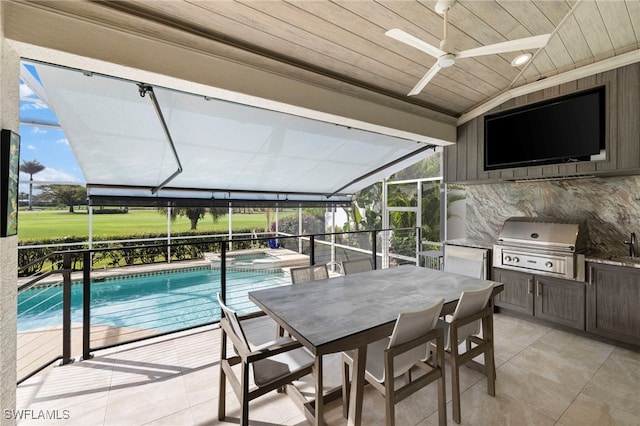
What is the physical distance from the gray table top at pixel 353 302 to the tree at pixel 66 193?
883cm

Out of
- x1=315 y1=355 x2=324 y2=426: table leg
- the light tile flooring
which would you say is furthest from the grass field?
x1=315 y1=355 x2=324 y2=426: table leg

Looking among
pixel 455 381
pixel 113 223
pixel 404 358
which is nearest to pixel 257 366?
pixel 404 358

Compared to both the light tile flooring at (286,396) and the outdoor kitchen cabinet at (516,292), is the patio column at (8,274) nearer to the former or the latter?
the light tile flooring at (286,396)

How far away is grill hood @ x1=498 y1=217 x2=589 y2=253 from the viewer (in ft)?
10.3

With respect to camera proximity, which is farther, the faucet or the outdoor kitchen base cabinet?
the outdoor kitchen base cabinet

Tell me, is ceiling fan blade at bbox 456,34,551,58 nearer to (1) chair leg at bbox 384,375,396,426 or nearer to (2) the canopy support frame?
(1) chair leg at bbox 384,375,396,426

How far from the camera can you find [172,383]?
2225mm

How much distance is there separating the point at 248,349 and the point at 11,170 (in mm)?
1741

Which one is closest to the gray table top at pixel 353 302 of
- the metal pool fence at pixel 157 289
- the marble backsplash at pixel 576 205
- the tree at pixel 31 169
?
the metal pool fence at pixel 157 289

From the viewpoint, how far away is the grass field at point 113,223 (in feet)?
25.3

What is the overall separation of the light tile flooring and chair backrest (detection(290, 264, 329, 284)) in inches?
37.6

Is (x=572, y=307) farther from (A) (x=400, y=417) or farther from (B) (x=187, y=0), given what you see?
(B) (x=187, y=0)

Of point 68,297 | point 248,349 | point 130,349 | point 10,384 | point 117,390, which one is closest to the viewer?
point 248,349

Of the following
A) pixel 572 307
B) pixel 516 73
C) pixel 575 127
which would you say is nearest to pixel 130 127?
pixel 516 73
